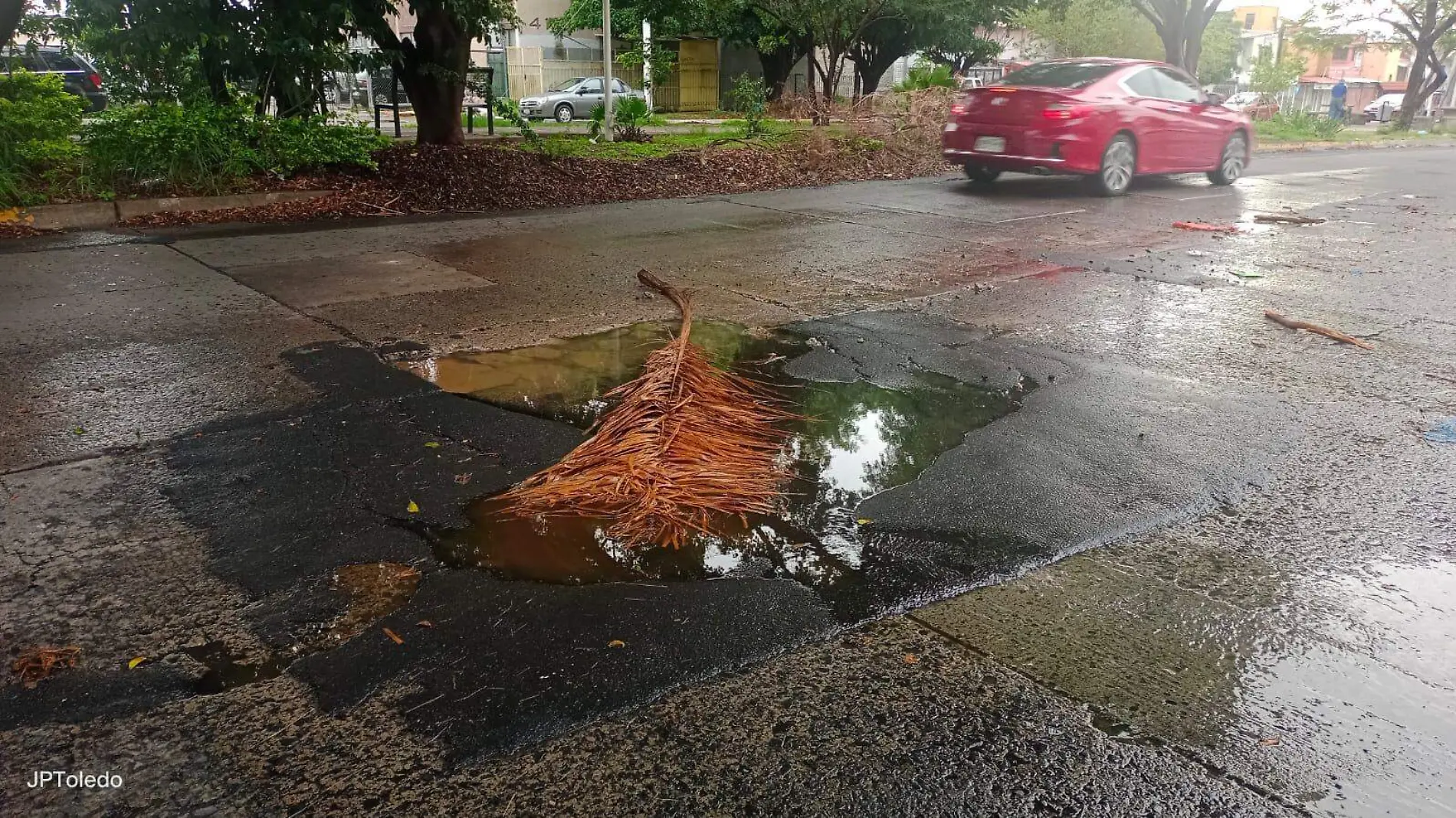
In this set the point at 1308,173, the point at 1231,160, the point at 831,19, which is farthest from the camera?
the point at 831,19

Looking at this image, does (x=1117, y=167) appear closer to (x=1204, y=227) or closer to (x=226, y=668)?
(x=1204, y=227)

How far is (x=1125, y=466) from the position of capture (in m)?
4.43

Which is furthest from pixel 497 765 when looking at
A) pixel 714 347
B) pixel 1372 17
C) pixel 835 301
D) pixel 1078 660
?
pixel 1372 17

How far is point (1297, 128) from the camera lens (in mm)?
28703

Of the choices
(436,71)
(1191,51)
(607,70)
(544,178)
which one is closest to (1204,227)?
(544,178)

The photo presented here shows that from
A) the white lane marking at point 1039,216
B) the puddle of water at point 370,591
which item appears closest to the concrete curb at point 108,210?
the white lane marking at point 1039,216

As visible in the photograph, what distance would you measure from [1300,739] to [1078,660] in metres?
0.59

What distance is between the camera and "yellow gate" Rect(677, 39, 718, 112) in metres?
38.9

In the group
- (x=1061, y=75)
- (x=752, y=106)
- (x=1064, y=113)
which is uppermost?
(x=1061, y=75)

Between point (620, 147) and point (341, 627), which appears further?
point (620, 147)

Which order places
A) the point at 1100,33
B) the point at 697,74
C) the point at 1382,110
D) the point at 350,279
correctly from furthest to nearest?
the point at 1100,33, the point at 1382,110, the point at 697,74, the point at 350,279

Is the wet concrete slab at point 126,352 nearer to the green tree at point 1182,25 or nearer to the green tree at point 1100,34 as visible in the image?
the green tree at point 1182,25

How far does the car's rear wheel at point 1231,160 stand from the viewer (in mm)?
15438

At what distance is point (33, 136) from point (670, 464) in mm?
10402
